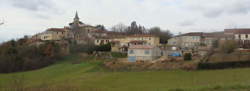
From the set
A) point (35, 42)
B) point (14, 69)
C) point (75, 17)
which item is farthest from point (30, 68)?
point (75, 17)

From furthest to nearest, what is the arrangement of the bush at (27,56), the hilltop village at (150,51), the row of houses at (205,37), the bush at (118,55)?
1. the row of houses at (205,37)
2. the bush at (118,55)
3. the bush at (27,56)
4. the hilltop village at (150,51)

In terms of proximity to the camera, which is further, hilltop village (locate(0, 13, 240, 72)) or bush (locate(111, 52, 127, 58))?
bush (locate(111, 52, 127, 58))

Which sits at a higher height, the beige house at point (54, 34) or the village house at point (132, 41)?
the beige house at point (54, 34)

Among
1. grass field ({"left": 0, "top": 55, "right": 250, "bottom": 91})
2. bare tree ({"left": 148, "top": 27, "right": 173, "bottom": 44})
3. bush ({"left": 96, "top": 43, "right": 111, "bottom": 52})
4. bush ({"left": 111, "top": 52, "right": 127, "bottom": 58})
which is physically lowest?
grass field ({"left": 0, "top": 55, "right": 250, "bottom": 91})

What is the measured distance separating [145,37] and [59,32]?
1517 inches

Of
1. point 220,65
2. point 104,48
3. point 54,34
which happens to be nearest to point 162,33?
point 104,48

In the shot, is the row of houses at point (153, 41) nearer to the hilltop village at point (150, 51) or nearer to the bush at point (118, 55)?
the hilltop village at point (150, 51)

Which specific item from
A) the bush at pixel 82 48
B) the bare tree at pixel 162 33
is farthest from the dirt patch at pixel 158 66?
the bare tree at pixel 162 33

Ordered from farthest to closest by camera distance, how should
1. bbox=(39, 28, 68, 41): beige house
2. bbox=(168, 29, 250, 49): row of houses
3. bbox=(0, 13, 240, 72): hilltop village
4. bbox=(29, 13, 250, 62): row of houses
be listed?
bbox=(39, 28, 68, 41): beige house → bbox=(168, 29, 250, 49): row of houses → bbox=(29, 13, 250, 62): row of houses → bbox=(0, 13, 240, 72): hilltop village

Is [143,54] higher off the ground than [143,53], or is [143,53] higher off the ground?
[143,53]

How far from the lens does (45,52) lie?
56625 millimetres

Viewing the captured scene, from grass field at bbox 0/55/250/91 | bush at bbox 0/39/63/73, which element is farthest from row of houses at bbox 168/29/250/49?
grass field at bbox 0/55/250/91

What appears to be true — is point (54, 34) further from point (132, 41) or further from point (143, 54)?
point (143, 54)

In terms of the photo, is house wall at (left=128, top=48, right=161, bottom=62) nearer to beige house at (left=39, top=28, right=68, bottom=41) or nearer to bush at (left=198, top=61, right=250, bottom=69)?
bush at (left=198, top=61, right=250, bottom=69)
